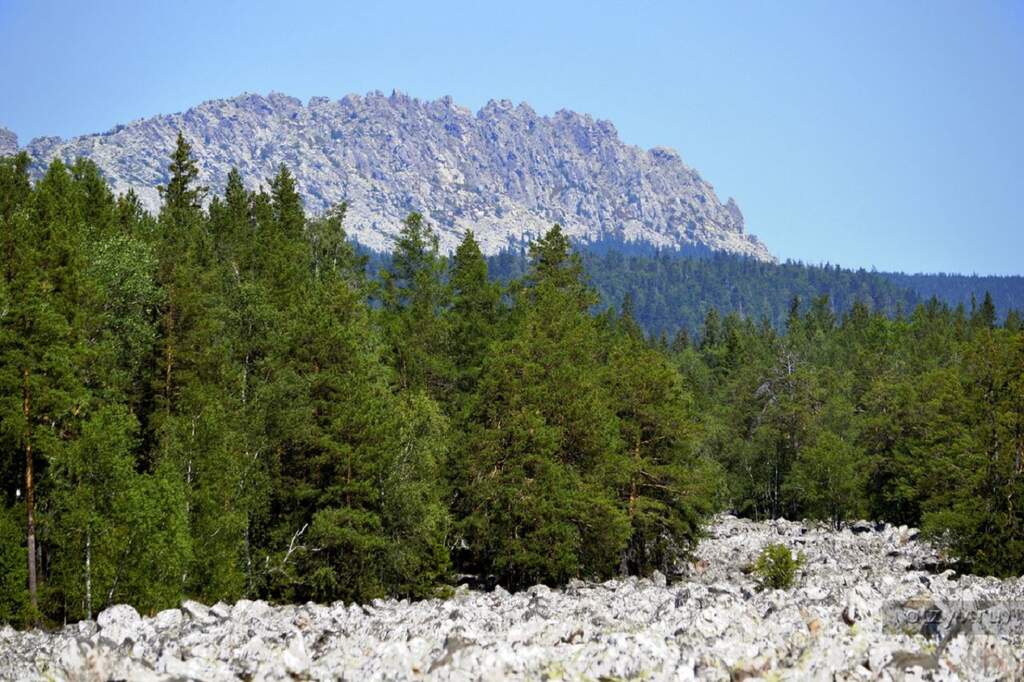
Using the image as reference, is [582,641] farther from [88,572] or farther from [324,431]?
[324,431]

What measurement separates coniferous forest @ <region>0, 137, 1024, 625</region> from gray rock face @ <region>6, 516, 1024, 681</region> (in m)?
4.87

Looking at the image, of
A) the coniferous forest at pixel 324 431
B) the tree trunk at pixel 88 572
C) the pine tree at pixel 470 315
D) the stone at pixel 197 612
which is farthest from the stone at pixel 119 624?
the pine tree at pixel 470 315

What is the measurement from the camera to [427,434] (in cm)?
4841

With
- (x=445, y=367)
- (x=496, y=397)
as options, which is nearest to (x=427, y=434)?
(x=496, y=397)

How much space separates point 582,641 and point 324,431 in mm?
19838

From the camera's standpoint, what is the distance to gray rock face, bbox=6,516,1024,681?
22.0 m

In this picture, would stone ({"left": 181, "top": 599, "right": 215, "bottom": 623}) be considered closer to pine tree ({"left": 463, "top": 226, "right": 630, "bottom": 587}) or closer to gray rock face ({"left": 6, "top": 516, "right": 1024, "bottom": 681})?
gray rock face ({"left": 6, "top": 516, "right": 1024, "bottom": 681})

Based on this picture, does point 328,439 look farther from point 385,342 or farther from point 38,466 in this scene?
point 385,342

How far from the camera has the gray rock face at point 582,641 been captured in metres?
22.0

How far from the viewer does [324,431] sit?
4238 centimetres

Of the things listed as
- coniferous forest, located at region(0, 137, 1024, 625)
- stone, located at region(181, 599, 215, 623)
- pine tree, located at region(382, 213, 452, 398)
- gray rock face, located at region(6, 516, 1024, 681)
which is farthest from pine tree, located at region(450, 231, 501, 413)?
stone, located at region(181, 599, 215, 623)

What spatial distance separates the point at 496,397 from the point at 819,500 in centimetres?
4240

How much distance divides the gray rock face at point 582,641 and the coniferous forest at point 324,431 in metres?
4.87

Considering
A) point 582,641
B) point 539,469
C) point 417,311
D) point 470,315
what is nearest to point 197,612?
point 582,641
